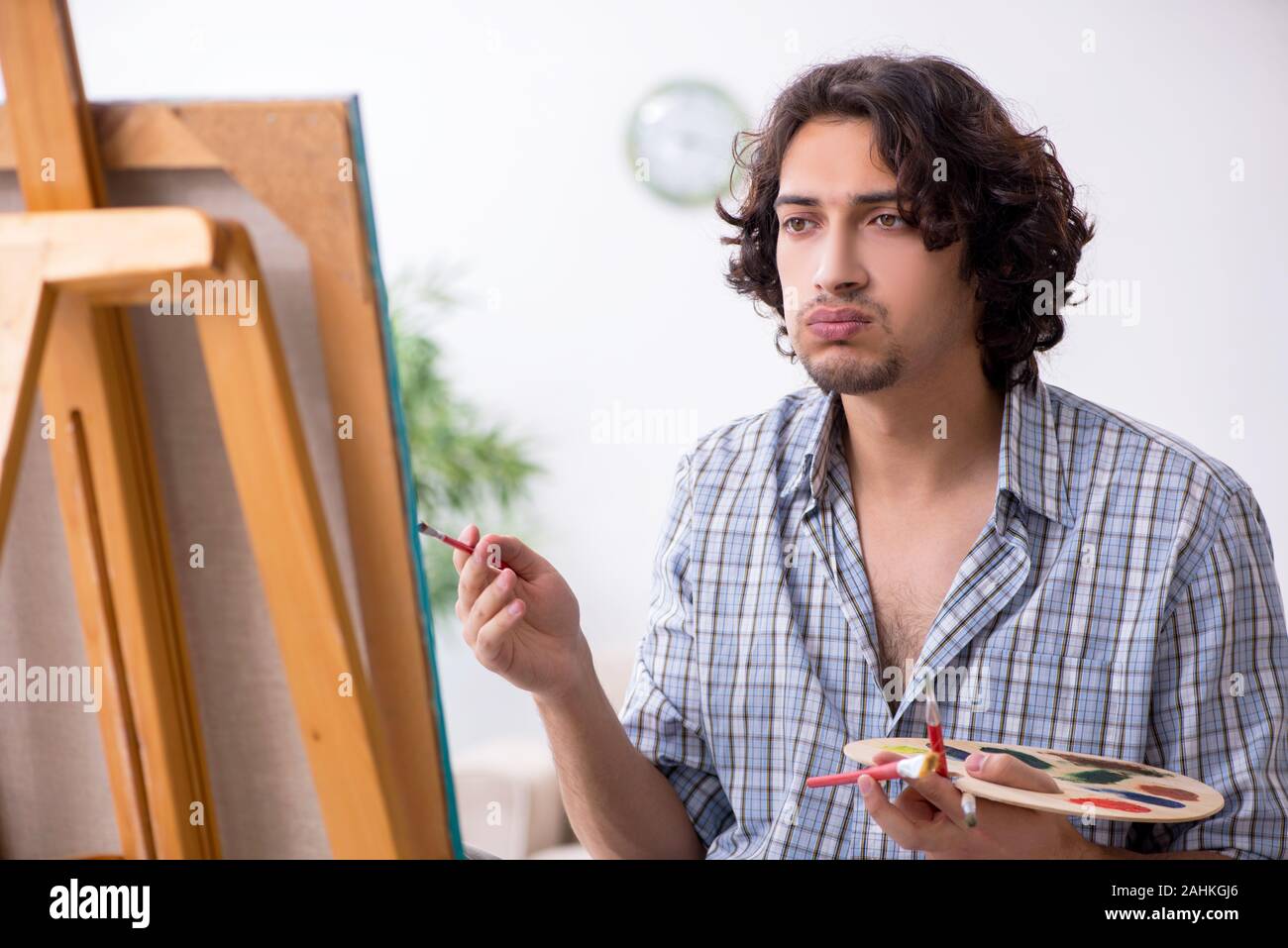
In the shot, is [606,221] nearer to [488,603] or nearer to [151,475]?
[151,475]

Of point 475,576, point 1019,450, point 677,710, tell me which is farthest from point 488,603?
point 1019,450

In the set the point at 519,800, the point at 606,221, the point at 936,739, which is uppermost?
the point at 606,221

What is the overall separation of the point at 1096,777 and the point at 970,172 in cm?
67

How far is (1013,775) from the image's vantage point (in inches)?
30.4

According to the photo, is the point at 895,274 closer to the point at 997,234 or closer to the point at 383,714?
the point at 997,234

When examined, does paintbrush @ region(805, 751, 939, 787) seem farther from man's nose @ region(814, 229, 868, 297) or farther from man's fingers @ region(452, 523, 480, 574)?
man's nose @ region(814, 229, 868, 297)

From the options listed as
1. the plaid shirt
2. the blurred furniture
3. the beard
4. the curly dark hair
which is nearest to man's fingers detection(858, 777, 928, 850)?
the plaid shirt

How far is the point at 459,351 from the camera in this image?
3205 millimetres

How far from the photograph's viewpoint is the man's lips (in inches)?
44.2

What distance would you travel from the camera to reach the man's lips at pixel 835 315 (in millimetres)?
1122

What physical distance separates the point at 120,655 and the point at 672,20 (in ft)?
7.86

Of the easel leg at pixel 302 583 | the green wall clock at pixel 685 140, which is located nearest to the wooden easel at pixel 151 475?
the easel leg at pixel 302 583
